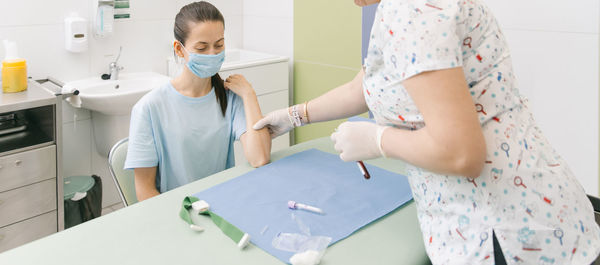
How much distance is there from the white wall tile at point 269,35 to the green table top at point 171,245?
2.33m

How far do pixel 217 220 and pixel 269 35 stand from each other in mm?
2514

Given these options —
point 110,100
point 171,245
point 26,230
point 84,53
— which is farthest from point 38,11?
point 171,245

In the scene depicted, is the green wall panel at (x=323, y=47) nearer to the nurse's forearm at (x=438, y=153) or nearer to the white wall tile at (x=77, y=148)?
the white wall tile at (x=77, y=148)

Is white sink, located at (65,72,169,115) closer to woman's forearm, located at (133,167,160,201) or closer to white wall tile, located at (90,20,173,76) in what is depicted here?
white wall tile, located at (90,20,173,76)

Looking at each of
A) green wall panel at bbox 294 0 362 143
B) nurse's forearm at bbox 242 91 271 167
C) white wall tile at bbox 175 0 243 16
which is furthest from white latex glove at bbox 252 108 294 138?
white wall tile at bbox 175 0 243 16

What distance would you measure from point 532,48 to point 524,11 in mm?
172

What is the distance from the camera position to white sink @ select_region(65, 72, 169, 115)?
7.91ft

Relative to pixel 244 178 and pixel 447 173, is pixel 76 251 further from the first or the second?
pixel 447 173

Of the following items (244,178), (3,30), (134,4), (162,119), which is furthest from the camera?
(134,4)

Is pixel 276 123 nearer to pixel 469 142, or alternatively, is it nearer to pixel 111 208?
pixel 469 142

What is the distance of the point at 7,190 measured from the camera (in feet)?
6.91

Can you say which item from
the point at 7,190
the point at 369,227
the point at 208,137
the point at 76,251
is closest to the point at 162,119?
the point at 208,137

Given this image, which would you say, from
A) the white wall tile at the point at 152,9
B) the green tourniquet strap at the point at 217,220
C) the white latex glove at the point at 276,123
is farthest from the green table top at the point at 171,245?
the white wall tile at the point at 152,9

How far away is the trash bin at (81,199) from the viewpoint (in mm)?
2400
